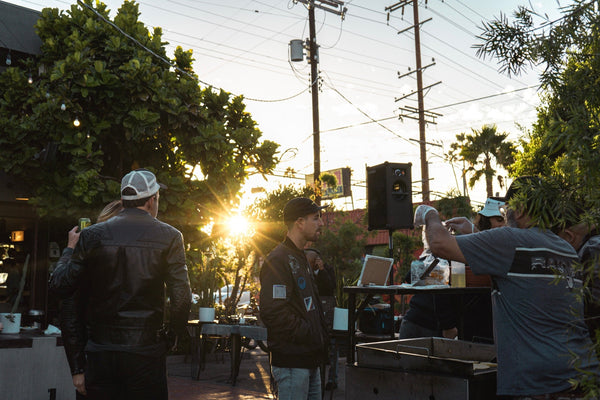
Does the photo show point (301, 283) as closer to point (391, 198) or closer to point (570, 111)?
point (570, 111)

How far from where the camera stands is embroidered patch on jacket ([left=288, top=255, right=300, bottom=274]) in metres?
3.59

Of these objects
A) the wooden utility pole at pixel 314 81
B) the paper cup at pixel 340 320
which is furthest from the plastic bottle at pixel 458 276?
the wooden utility pole at pixel 314 81

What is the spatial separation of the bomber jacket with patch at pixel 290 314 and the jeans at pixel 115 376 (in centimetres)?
86

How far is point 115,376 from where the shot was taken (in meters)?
2.87

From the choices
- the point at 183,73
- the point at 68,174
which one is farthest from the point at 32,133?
the point at 183,73

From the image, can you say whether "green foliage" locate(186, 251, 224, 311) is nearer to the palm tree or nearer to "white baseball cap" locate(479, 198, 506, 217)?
"white baseball cap" locate(479, 198, 506, 217)

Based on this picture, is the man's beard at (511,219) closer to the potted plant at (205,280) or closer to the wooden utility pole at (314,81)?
the potted plant at (205,280)

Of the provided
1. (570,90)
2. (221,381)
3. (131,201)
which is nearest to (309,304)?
(131,201)

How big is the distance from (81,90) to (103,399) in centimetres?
724

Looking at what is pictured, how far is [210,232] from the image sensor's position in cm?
1108

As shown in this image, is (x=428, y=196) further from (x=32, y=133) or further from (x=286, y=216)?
(x=286, y=216)

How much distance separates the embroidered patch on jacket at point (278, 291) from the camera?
345cm

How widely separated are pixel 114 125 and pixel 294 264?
712 centimetres

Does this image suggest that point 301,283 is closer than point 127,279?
No
